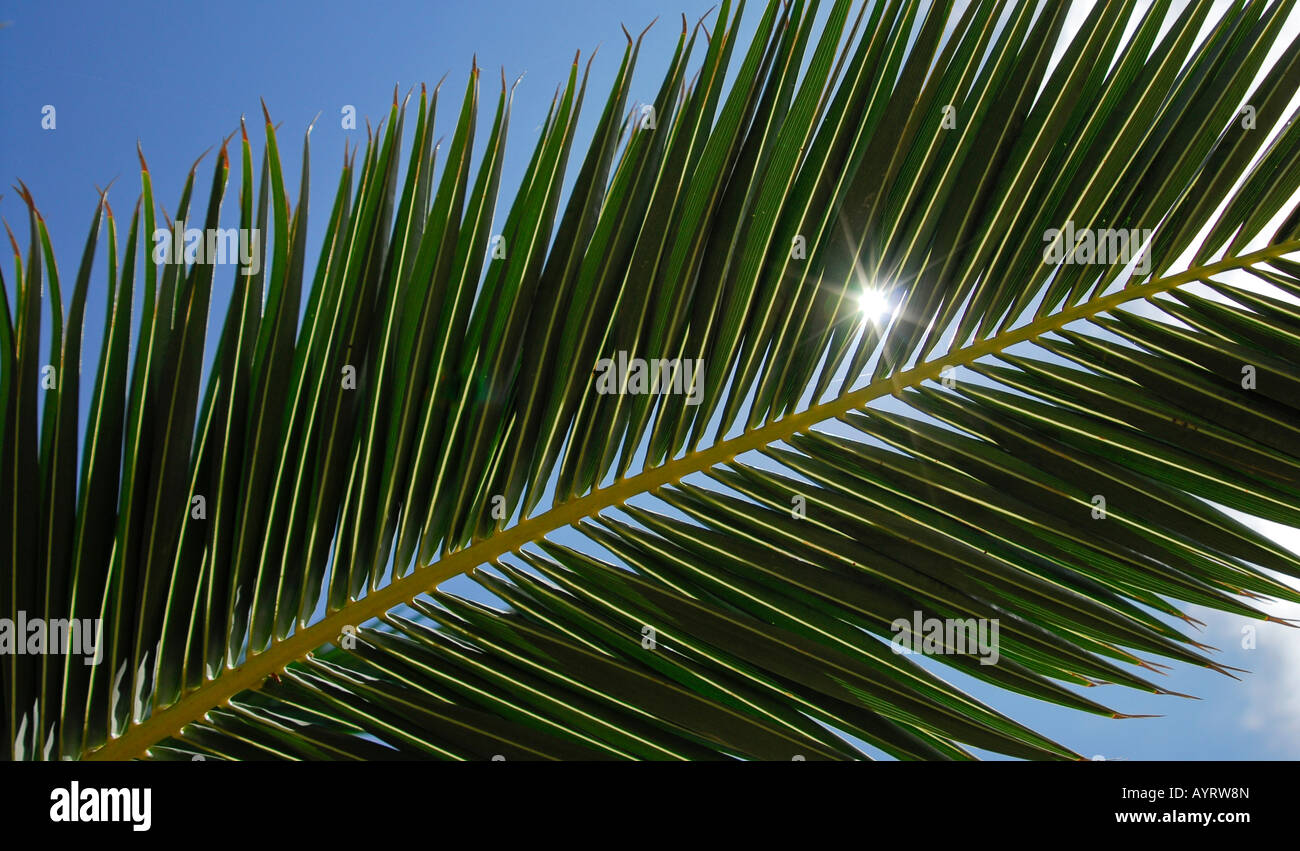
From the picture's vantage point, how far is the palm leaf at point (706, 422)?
0.99m

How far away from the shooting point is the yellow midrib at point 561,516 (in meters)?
1.00

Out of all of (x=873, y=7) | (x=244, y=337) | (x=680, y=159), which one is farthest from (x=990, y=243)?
(x=244, y=337)

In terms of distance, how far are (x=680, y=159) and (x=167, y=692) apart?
37.8 inches

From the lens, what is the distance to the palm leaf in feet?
3.25

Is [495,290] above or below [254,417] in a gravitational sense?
above

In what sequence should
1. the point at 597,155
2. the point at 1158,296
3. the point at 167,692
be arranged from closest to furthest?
the point at 167,692 < the point at 597,155 < the point at 1158,296

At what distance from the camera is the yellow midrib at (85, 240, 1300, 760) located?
995mm

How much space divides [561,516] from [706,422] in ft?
0.84

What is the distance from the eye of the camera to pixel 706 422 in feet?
3.94

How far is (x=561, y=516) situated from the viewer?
1.17 m

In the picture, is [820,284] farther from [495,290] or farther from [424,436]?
[424,436]

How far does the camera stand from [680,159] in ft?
3.70
